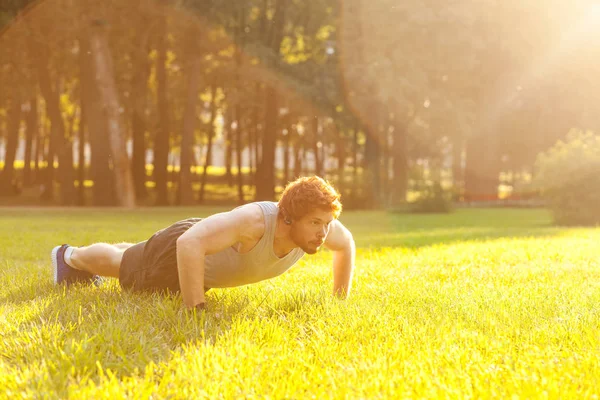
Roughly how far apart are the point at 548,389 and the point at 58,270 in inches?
183

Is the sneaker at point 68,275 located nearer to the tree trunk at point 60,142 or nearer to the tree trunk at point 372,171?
the tree trunk at point 60,142

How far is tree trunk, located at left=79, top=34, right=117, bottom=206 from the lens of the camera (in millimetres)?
26852

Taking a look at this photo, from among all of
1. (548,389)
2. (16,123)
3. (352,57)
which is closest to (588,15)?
(352,57)

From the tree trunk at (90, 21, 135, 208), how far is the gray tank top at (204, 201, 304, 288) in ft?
71.9

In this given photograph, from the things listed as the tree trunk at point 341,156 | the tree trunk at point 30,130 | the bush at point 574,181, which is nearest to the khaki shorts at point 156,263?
the bush at point 574,181

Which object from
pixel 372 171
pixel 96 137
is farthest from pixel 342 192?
pixel 96 137

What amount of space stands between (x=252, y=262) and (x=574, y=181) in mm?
17544

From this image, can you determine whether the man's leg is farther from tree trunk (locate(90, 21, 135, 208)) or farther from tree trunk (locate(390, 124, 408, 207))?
tree trunk (locate(390, 124, 408, 207))

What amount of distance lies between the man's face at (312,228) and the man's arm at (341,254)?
0.82 m

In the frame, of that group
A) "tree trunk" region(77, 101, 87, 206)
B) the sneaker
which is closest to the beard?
the sneaker

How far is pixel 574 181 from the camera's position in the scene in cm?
2080

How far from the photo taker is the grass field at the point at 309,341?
11.8 feet

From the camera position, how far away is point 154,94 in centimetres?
3822

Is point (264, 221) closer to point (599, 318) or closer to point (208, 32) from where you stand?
point (599, 318)
